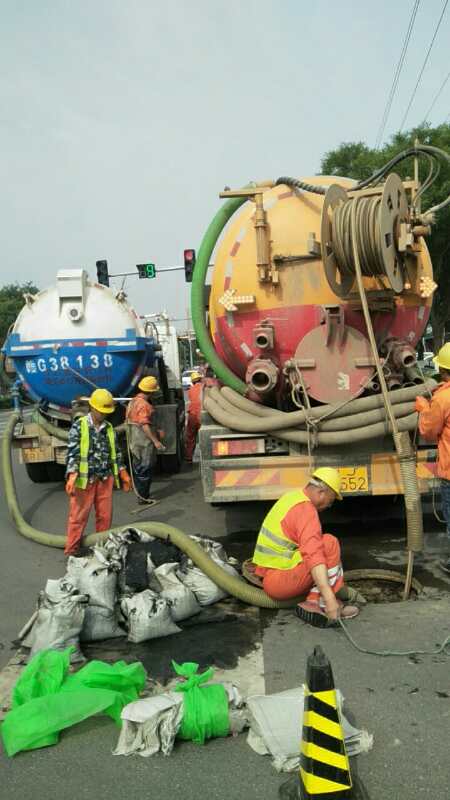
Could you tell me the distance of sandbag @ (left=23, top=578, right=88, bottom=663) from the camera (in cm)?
355

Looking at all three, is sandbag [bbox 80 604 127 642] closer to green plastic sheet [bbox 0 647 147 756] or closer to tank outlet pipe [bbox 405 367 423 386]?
green plastic sheet [bbox 0 647 147 756]

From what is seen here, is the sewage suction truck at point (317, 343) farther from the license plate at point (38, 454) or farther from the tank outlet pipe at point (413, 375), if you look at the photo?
the license plate at point (38, 454)

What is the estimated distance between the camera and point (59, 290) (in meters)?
8.12

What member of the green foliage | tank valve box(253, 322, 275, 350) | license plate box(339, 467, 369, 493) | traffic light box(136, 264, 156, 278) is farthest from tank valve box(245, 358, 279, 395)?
the green foliage

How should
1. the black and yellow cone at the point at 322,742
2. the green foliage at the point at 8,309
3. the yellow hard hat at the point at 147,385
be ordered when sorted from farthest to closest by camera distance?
the green foliage at the point at 8,309, the yellow hard hat at the point at 147,385, the black and yellow cone at the point at 322,742

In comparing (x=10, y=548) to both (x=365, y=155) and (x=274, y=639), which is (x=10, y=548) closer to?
(x=274, y=639)

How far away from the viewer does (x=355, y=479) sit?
15.5 feet

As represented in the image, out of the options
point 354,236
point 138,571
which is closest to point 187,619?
point 138,571

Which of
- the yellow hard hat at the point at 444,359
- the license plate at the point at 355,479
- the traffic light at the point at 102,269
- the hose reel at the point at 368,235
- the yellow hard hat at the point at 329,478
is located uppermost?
the traffic light at the point at 102,269

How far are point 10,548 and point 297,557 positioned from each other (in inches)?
130

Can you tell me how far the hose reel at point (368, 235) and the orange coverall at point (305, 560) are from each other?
1634 mm

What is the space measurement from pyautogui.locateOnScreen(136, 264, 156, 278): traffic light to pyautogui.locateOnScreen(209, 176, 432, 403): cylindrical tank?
1210 cm

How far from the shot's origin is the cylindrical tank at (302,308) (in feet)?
15.7

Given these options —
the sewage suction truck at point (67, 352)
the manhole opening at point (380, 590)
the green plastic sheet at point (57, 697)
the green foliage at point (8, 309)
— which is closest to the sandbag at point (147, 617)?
the green plastic sheet at point (57, 697)
